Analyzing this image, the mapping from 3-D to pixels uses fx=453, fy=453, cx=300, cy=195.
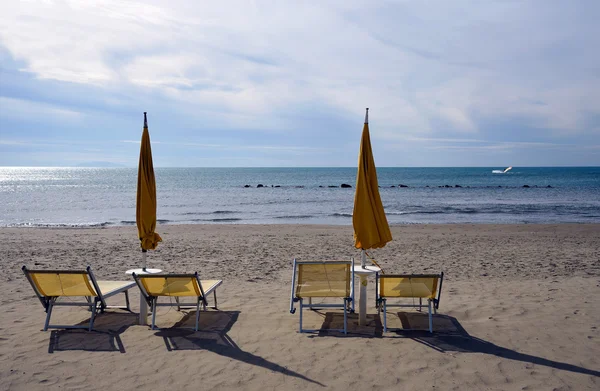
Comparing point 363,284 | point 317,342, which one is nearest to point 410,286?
point 363,284

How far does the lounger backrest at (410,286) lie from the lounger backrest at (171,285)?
223 centimetres

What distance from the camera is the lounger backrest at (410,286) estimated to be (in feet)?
17.5

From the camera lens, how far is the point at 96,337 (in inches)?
207

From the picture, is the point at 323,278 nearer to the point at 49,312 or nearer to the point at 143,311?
the point at 143,311

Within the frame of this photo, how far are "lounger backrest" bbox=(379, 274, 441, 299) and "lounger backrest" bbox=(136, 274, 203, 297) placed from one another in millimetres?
2230

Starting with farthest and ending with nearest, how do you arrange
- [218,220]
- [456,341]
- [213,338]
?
1. [218,220]
2. [213,338]
3. [456,341]

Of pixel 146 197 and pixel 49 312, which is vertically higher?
pixel 146 197

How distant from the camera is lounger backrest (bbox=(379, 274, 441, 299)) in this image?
5.32 metres

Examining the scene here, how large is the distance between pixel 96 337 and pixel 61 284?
30.9 inches

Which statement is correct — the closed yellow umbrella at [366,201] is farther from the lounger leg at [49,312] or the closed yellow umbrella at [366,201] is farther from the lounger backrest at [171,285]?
the lounger leg at [49,312]

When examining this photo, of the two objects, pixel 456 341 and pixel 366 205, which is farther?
pixel 366 205

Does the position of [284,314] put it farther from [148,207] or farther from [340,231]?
[340,231]

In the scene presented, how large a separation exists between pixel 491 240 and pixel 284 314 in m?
10.4

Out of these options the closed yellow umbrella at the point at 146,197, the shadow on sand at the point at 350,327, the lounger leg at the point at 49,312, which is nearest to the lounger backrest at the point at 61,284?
the lounger leg at the point at 49,312
